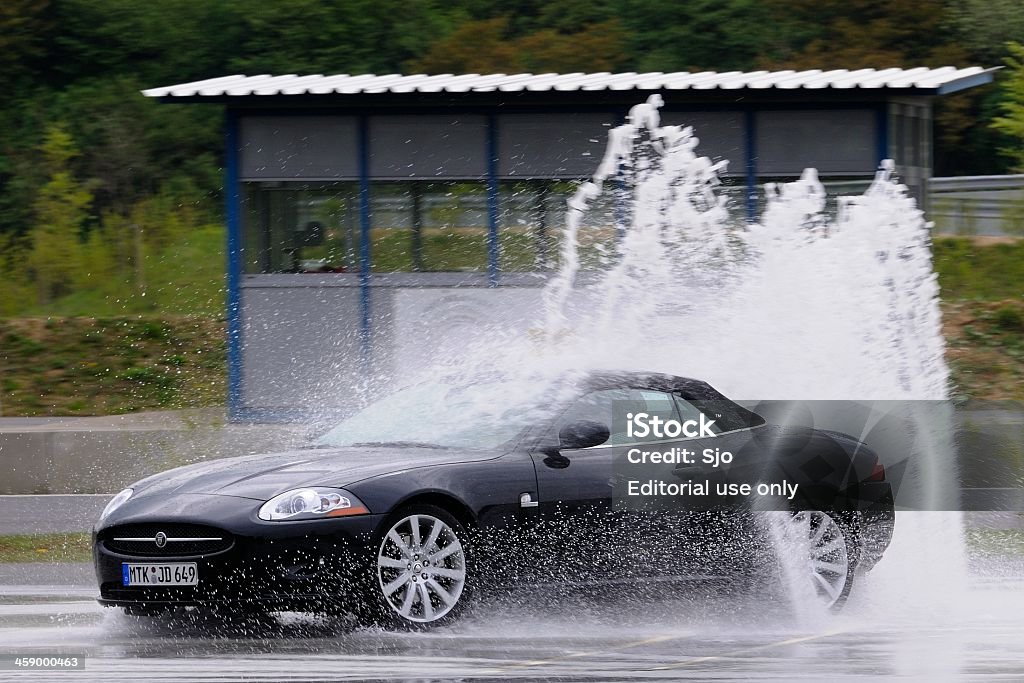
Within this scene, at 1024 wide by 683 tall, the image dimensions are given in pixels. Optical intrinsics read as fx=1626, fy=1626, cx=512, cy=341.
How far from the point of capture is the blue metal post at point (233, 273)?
1838 cm

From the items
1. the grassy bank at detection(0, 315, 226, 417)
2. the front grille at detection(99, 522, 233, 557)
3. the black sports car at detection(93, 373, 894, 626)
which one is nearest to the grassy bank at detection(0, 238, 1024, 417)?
the grassy bank at detection(0, 315, 226, 417)

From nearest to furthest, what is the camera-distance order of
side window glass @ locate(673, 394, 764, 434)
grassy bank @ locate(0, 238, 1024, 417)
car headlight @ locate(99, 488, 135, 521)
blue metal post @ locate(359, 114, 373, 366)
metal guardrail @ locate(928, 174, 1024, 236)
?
car headlight @ locate(99, 488, 135, 521) → side window glass @ locate(673, 394, 764, 434) → blue metal post @ locate(359, 114, 373, 366) → grassy bank @ locate(0, 238, 1024, 417) → metal guardrail @ locate(928, 174, 1024, 236)

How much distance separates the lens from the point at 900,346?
12.1m

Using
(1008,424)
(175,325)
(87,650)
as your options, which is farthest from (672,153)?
(87,650)

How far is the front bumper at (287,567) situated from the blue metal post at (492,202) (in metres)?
10.8

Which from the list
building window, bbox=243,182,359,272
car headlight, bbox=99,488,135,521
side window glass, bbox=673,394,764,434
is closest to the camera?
car headlight, bbox=99,488,135,521

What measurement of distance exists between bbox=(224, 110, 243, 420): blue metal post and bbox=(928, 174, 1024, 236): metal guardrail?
9852mm

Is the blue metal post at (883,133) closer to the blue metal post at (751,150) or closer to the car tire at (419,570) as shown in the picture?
the blue metal post at (751,150)

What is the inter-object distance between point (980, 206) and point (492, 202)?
10713 mm

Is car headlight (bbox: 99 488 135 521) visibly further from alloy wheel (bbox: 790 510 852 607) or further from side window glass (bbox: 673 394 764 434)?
alloy wheel (bbox: 790 510 852 607)

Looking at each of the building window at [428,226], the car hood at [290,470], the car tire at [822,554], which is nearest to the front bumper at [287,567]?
the car hood at [290,470]

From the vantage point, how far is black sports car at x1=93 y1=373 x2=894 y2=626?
24.6 ft

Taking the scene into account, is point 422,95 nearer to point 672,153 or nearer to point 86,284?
point 672,153

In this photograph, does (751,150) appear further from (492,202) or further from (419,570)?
(419,570)
